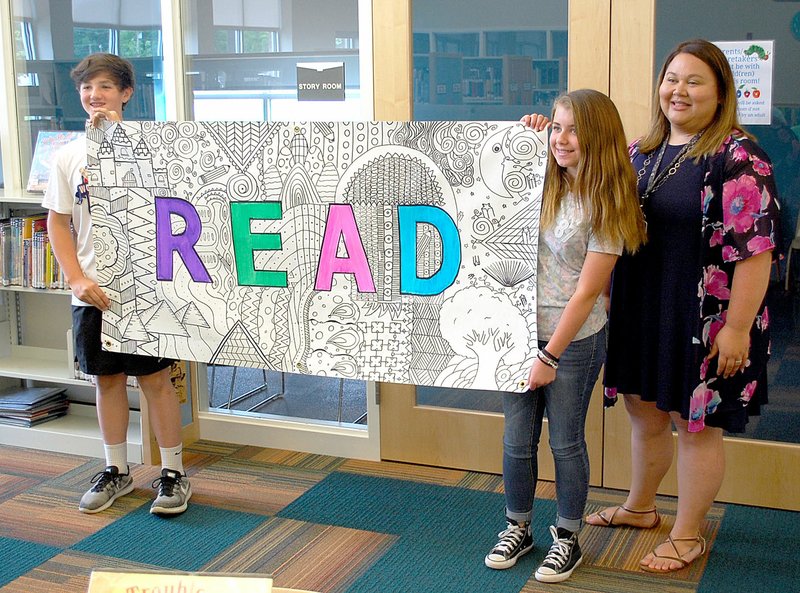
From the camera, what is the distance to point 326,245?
2875 millimetres

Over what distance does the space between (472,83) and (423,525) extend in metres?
1.58

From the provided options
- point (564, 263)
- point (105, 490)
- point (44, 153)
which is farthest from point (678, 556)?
point (44, 153)

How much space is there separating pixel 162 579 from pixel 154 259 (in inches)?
71.4

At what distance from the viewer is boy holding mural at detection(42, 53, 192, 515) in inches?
123

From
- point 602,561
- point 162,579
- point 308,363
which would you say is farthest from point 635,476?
point 162,579

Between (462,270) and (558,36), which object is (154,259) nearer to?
(462,270)

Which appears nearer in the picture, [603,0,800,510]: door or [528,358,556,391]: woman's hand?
[528,358,556,391]: woman's hand

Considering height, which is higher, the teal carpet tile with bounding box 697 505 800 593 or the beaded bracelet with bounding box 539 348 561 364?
the beaded bracelet with bounding box 539 348 561 364

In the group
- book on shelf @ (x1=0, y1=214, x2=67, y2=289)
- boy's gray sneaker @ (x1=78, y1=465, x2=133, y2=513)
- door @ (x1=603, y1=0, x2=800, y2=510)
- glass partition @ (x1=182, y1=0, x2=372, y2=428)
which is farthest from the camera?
book on shelf @ (x1=0, y1=214, x2=67, y2=289)

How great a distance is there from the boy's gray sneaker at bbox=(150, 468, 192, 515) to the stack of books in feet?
3.14

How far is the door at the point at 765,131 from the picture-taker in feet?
9.75

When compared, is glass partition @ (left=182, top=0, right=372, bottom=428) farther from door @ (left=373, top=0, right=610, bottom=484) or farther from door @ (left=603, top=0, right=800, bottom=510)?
door @ (left=603, top=0, right=800, bottom=510)

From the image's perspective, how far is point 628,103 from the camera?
3.15 m

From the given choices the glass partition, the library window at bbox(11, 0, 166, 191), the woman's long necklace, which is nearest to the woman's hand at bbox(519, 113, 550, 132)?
the woman's long necklace
